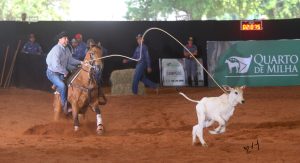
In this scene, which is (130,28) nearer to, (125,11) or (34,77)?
(34,77)

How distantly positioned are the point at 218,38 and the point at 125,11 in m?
10.3

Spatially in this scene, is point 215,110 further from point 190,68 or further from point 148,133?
point 190,68

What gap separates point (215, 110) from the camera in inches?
417

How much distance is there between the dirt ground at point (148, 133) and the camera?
957 cm

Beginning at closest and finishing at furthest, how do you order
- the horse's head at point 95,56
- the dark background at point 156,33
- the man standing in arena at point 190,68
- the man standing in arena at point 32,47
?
the horse's head at point 95,56, the man standing in arena at point 32,47, the man standing in arena at point 190,68, the dark background at point 156,33

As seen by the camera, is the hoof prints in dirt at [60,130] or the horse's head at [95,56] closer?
the horse's head at [95,56]

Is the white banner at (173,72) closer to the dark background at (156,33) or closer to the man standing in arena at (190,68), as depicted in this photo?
→ the man standing in arena at (190,68)

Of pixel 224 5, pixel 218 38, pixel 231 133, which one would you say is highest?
pixel 224 5

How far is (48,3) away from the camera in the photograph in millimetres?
35500

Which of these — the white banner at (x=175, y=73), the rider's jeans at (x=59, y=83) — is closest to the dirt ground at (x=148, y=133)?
the rider's jeans at (x=59, y=83)

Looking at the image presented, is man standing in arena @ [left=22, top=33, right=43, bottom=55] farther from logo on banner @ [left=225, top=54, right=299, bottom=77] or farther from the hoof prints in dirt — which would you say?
the hoof prints in dirt

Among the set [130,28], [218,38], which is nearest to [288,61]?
[218,38]

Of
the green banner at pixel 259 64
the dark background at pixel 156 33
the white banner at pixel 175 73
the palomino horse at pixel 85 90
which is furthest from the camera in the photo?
the dark background at pixel 156 33

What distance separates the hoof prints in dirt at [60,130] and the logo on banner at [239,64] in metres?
11.4
